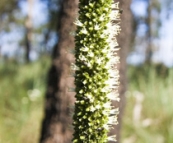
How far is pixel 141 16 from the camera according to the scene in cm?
2938

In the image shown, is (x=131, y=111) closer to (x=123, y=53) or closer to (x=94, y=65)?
(x=123, y=53)

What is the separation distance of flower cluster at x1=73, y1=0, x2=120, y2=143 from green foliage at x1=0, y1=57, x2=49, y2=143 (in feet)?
20.5

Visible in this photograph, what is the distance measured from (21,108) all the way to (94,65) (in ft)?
23.2

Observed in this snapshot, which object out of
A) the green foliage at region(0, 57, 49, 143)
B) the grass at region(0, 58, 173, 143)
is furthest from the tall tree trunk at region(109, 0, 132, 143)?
the green foliage at region(0, 57, 49, 143)

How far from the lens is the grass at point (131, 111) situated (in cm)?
823

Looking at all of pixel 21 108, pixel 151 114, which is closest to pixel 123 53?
pixel 151 114

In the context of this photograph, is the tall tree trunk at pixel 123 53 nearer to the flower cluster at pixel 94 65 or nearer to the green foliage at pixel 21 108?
the flower cluster at pixel 94 65

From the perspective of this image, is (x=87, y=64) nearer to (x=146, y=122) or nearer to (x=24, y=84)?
(x=146, y=122)

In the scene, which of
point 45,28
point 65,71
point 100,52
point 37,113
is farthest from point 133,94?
point 45,28

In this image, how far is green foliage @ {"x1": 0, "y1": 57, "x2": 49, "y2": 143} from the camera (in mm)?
8719

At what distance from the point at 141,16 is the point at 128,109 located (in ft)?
68.7

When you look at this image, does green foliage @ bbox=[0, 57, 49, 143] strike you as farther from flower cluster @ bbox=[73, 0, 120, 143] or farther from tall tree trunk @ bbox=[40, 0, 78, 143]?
flower cluster @ bbox=[73, 0, 120, 143]

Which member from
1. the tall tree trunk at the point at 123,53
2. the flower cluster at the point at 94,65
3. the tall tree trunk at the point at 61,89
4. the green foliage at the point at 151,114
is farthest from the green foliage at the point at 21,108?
the flower cluster at the point at 94,65

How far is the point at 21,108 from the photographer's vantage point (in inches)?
364
